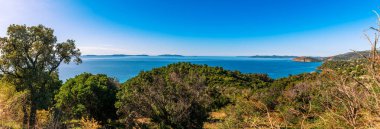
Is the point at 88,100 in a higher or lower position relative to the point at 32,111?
higher

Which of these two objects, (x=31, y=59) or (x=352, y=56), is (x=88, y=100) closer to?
(x=31, y=59)

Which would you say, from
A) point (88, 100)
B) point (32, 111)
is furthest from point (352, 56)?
point (32, 111)

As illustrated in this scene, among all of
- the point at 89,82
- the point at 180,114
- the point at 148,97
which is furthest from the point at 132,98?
the point at 89,82

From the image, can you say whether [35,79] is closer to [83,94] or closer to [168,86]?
[83,94]

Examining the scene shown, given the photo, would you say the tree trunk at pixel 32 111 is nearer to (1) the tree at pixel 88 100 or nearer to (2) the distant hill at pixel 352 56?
(1) the tree at pixel 88 100

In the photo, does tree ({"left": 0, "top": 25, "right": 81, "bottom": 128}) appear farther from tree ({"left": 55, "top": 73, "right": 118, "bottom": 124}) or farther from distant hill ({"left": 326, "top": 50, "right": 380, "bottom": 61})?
distant hill ({"left": 326, "top": 50, "right": 380, "bottom": 61})

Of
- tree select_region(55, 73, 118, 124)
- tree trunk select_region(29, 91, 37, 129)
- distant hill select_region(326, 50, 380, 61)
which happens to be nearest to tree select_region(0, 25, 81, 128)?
tree trunk select_region(29, 91, 37, 129)
